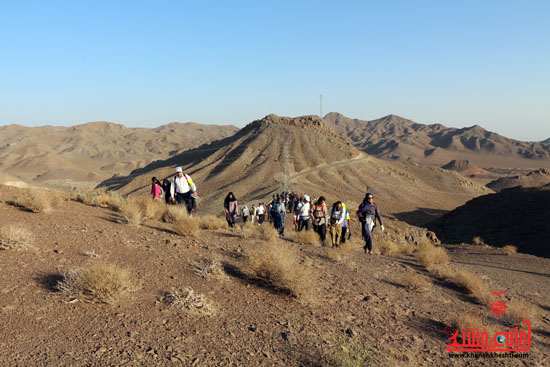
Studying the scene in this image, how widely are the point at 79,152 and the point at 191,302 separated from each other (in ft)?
444

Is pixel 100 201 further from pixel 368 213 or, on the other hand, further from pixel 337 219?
pixel 368 213

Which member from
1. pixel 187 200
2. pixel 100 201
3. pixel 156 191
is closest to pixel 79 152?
pixel 100 201

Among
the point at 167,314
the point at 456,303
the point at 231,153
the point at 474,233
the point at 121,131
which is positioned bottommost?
the point at 474,233

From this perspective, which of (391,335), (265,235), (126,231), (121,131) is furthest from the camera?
(121,131)

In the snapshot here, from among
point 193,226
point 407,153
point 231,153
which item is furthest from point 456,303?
point 407,153

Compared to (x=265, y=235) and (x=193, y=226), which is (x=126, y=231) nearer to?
(x=193, y=226)

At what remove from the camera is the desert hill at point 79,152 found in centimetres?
8338

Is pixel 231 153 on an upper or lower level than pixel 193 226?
upper

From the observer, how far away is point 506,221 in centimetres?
2431

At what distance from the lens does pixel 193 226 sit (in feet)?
27.4

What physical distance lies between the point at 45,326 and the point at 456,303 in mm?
6410

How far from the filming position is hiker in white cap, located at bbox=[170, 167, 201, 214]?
9688 mm

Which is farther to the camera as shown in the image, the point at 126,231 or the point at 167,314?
the point at 126,231

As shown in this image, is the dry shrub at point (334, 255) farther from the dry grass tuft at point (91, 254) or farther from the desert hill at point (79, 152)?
the desert hill at point (79, 152)
